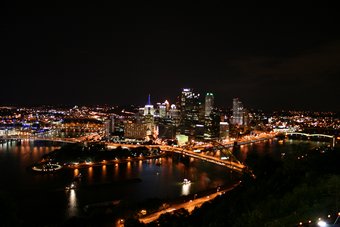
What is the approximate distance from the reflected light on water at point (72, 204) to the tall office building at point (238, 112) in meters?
21.5

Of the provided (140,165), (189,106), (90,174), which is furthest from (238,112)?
(90,174)

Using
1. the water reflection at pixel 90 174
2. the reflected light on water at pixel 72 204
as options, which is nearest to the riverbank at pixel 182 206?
the reflected light on water at pixel 72 204

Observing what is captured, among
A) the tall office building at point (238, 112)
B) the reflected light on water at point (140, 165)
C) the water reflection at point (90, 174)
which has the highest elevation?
the tall office building at point (238, 112)

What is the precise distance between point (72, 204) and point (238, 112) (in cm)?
2325

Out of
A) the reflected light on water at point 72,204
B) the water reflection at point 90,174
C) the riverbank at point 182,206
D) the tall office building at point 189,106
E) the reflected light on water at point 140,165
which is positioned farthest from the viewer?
the tall office building at point 189,106

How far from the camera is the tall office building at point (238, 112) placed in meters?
28.3

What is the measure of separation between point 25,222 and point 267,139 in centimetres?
1609

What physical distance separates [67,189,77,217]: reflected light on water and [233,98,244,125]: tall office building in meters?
21.5

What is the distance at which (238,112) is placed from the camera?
28953 mm

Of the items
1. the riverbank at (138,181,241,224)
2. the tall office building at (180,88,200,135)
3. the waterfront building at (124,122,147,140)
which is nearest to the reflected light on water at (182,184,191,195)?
the riverbank at (138,181,241,224)

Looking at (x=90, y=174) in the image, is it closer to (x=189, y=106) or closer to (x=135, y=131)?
(x=135, y=131)

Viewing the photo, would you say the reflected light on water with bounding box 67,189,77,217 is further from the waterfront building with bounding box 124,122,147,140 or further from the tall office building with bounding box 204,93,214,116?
the tall office building with bounding box 204,93,214,116

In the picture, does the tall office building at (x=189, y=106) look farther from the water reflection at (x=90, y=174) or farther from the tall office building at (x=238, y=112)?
the water reflection at (x=90, y=174)

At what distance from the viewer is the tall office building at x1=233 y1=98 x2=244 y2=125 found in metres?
28.3
